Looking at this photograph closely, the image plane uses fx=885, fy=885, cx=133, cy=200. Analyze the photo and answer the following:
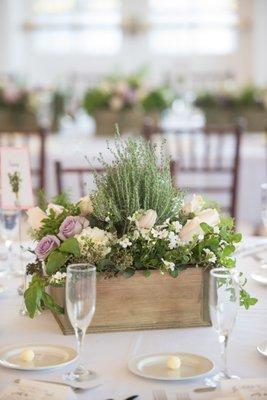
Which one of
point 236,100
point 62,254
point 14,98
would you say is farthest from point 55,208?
point 236,100

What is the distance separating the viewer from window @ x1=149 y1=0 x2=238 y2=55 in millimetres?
9875

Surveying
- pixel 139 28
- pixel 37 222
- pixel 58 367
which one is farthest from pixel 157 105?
pixel 139 28

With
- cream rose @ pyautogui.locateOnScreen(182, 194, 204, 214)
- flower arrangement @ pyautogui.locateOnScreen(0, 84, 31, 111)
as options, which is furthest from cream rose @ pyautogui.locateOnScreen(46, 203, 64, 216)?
flower arrangement @ pyautogui.locateOnScreen(0, 84, 31, 111)

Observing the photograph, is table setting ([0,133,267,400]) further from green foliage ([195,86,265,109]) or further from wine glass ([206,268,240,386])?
green foliage ([195,86,265,109])

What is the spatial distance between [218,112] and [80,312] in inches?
154

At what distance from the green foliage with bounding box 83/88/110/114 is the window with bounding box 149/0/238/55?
16.8 ft

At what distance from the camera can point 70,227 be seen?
68.3 inches

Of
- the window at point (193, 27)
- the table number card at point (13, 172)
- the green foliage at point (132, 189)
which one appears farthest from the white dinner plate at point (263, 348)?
the window at point (193, 27)

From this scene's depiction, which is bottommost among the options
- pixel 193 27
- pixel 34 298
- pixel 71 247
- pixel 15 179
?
pixel 34 298

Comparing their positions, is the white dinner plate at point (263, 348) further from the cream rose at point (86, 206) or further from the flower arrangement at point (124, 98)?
the flower arrangement at point (124, 98)

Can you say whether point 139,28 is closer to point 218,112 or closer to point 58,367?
point 218,112

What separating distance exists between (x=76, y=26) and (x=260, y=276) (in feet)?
26.7

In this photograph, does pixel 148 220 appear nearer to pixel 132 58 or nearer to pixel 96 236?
pixel 96 236

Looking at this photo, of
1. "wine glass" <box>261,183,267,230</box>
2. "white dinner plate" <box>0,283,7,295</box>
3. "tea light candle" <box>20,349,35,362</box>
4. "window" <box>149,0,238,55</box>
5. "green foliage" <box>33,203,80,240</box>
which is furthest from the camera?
"window" <box>149,0,238,55</box>
